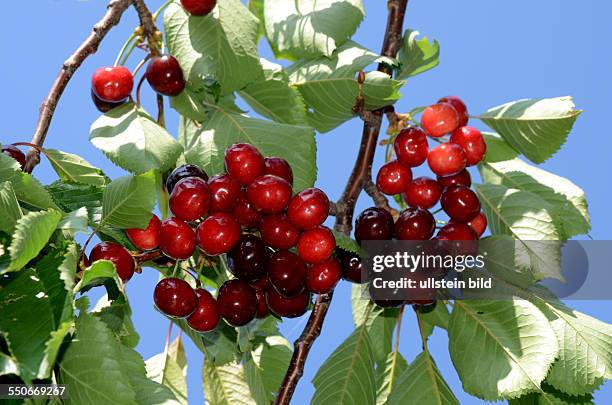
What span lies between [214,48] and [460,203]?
502 mm

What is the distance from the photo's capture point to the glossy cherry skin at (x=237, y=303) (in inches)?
46.7

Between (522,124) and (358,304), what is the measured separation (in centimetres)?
47

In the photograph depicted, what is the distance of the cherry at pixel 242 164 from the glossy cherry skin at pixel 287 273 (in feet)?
0.38

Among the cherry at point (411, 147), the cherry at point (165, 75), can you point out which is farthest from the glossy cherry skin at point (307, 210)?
the cherry at point (165, 75)

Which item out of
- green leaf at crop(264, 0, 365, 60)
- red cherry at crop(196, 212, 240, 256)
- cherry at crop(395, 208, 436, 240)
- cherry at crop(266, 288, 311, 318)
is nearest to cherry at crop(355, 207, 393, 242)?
cherry at crop(395, 208, 436, 240)

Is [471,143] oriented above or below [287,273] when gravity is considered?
above

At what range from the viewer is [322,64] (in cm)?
157

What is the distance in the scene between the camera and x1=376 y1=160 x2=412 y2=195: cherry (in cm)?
142

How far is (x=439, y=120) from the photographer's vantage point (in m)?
1.47

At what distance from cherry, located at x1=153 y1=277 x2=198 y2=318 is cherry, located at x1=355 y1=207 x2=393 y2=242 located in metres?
0.29

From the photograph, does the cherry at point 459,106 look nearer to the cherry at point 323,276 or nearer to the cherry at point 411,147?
the cherry at point 411,147

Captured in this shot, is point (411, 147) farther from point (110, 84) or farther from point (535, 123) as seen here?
point (110, 84)

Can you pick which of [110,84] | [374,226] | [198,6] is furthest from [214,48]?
[374,226]

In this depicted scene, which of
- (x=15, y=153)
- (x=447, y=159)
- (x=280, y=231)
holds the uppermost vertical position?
(x=447, y=159)
